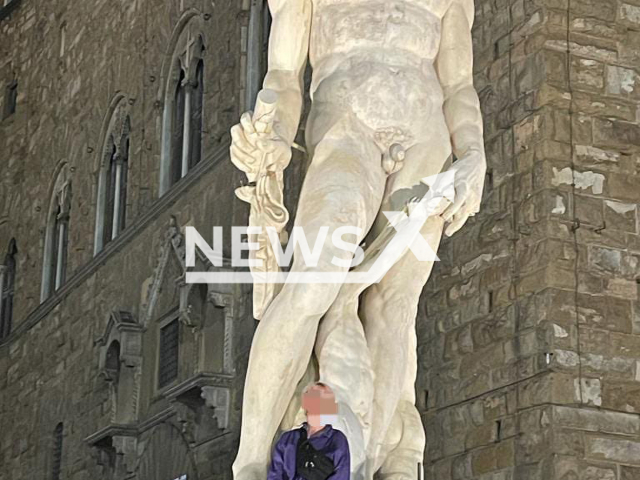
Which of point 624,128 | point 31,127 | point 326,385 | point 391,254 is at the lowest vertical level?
point 326,385

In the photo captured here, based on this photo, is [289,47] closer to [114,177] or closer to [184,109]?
[184,109]

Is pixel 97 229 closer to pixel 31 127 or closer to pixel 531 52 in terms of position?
pixel 31 127

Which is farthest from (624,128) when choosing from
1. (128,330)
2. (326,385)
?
(128,330)

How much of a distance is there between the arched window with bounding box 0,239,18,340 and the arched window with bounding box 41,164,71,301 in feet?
5.95

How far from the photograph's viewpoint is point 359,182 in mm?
4508

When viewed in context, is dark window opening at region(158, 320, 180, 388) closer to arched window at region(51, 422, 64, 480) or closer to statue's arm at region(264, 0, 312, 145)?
arched window at region(51, 422, 64, 480)

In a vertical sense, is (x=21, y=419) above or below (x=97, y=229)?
below

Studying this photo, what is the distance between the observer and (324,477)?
393 centimetres

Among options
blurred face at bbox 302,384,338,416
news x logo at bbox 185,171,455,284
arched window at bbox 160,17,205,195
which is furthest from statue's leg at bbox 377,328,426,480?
arched window at bbox 160,17,205,195

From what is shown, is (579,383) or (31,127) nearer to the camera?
(579,383)

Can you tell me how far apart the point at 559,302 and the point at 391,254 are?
14.3 ft

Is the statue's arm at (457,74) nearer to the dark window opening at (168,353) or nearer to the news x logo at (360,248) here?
the news x logo at (360,248)

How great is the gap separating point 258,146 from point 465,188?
2.33 ft

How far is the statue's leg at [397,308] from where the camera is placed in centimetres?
448
